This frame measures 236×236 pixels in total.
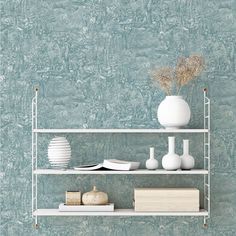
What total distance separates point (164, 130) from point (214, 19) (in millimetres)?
767

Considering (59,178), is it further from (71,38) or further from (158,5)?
(158,5)

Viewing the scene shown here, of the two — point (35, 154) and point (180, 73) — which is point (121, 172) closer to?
point (35, 154)

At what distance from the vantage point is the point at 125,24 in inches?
143

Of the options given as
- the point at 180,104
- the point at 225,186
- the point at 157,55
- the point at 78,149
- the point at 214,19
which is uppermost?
the point at 214,19

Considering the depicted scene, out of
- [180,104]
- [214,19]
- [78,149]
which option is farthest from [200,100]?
[78,149]

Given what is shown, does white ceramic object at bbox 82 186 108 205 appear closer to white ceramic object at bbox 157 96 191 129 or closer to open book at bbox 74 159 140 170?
open book at bbox 74 159 140 170

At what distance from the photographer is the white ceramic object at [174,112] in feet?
11.2

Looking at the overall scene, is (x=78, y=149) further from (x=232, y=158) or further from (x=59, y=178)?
(x=232, y=158)

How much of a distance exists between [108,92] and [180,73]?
46cm

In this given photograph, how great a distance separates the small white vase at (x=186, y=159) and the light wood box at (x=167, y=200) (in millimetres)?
140

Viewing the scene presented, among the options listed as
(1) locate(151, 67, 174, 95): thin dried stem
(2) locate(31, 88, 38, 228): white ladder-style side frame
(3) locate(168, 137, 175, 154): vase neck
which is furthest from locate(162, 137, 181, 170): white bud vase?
(2) locate(31, 88, 38, 228): white ladder-style side frame

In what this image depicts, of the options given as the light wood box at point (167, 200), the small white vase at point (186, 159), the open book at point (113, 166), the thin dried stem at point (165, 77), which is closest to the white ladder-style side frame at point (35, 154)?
the open book at point (113, 166)

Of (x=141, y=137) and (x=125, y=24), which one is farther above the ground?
(x=125, y=24)

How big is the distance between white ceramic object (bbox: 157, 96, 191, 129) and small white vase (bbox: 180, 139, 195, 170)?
125mm
